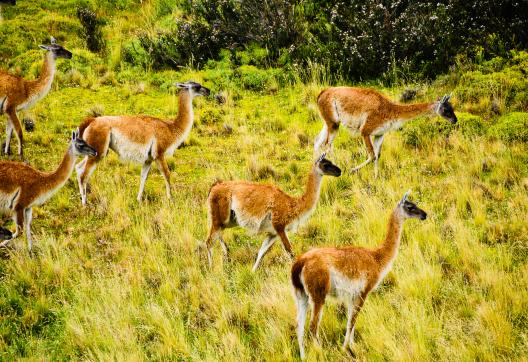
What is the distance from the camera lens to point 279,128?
11.4 metres

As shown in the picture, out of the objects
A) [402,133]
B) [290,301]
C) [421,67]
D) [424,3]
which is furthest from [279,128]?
[290,301]

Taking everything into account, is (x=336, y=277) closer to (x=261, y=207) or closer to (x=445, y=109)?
(x=261, y=207)

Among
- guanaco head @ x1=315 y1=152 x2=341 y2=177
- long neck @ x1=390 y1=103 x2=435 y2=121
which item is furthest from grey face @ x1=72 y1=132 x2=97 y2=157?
long neck @ x1=390 y1=103 x2=435 y2=121

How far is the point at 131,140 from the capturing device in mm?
8602

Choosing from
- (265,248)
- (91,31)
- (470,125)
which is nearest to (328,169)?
(265,248)

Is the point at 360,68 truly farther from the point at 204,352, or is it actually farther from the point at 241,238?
the point at 204,352

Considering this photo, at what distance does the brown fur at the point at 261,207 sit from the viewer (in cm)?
661

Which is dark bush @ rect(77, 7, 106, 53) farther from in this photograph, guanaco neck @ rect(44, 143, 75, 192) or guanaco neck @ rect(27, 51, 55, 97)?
guanaco neck @ rect(44, 143, 75, 192)

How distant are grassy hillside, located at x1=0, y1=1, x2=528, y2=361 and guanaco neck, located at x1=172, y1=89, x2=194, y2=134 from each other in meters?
0.87

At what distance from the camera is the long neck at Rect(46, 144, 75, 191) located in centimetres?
727

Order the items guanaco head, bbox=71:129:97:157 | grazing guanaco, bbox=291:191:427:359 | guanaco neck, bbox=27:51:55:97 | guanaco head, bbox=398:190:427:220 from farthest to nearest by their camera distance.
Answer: guanaco neck, bbox=27:51:55:97
guanaco head, bbox=71:129:97:157
guanaco head, bbox=398:190:427:220
grazing guanaco, bbox=291:191:427:359

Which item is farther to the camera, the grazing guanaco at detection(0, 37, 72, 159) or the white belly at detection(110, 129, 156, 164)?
the grazing guanaco at detection(0, 37, 72, 159)

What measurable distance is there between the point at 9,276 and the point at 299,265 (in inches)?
139

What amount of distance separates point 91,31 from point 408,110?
9155 mm
